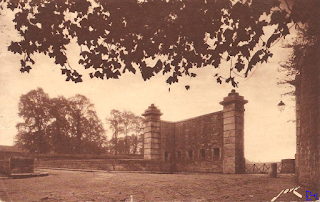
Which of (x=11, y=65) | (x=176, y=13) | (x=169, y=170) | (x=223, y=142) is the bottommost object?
(x=169, y=170)

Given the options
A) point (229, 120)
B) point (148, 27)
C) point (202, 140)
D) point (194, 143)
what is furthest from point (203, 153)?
point (148, 27)

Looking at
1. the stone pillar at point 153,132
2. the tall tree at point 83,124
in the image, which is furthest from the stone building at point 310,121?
the tall tree at point 83,124

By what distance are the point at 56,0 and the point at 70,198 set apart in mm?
4697

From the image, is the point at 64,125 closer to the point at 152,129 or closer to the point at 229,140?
the point at 152,129

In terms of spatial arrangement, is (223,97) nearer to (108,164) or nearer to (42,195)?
(108,164)

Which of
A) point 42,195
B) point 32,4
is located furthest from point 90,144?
point 32,4

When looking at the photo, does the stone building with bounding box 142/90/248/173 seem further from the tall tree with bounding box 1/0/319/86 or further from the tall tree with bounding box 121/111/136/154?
the tall tree with bounding box 121/111/136/154

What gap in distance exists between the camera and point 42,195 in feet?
25.1

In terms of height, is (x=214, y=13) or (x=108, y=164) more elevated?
(x=214, y=13)

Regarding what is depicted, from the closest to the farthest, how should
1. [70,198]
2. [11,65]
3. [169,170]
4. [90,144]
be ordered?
1. [70,198]
2. [11,65]
3. [169,170]
4. [90,144]

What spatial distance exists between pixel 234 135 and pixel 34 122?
22186 mm

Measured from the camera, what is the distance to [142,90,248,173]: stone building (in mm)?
16688

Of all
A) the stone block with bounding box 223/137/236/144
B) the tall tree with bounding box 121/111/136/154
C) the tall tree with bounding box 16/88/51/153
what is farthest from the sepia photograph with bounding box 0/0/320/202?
the tall tree with bounding box 121/111/136/154

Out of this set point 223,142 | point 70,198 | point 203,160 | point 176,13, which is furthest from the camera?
point 203,160
